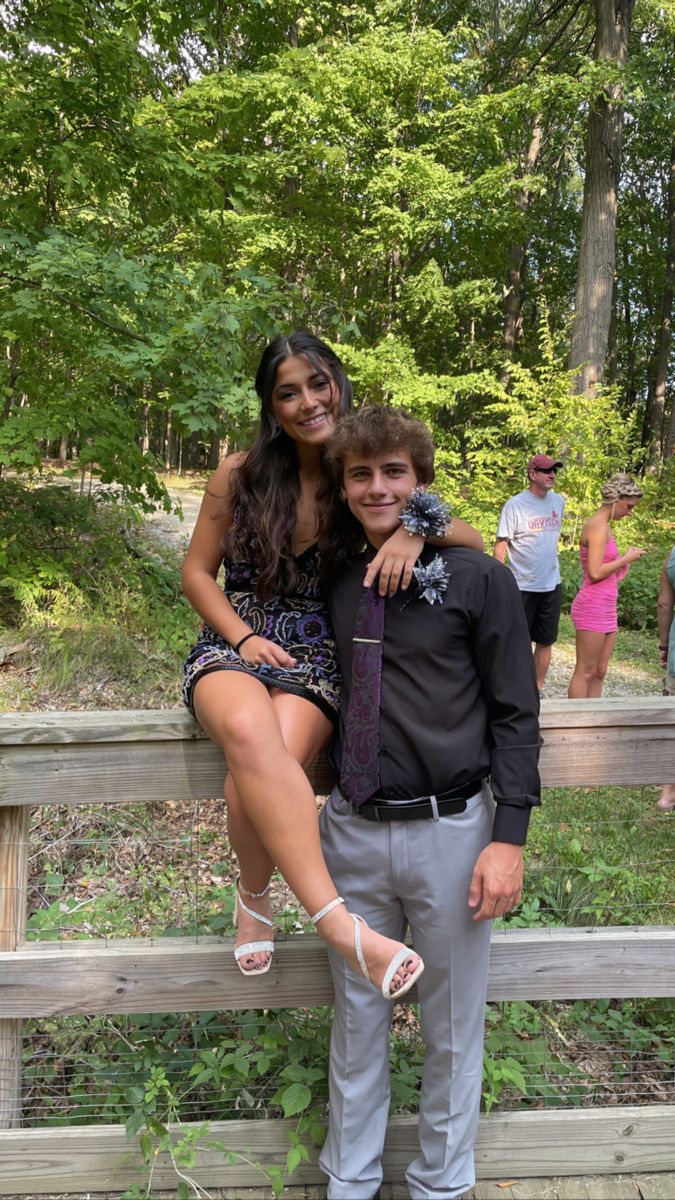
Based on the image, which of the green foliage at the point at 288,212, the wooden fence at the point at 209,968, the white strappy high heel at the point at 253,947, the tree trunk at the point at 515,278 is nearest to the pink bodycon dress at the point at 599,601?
the green foliage at the point at 288,212

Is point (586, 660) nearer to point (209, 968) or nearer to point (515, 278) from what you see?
point (209, 968)

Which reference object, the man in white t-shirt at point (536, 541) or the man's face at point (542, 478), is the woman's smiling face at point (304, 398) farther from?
the man's face at point (542, 478)

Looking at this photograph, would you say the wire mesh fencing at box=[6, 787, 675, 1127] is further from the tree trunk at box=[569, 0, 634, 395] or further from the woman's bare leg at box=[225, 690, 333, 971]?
the tree trunk at box=[569, 0, 634, 395]

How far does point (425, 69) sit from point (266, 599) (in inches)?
570

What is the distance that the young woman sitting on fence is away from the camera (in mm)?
1702

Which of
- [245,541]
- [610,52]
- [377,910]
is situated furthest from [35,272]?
[610,52]

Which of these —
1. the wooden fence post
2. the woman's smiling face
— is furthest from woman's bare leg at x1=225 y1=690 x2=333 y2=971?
the woman's smiling face

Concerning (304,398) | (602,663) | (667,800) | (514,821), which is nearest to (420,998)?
(514,821)

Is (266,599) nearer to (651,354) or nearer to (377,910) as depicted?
(377,910)

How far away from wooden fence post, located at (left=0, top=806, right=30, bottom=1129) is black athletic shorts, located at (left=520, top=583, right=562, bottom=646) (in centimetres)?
485

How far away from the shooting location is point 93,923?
2715mm

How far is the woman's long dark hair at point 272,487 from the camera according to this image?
6.61 feet

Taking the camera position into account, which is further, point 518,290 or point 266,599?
point 518,290

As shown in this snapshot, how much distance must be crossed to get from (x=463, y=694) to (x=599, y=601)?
420cm
